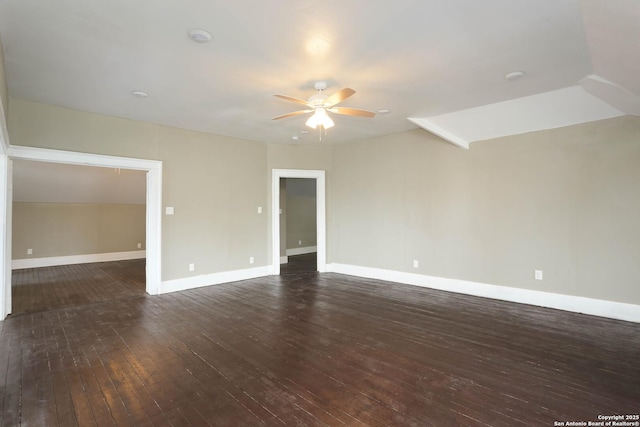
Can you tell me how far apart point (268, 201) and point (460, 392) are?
4.66 meters

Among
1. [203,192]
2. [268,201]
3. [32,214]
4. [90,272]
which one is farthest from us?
[32,214]

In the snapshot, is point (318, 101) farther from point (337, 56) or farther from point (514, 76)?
point (514, 76)

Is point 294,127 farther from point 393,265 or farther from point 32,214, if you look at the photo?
point 32,214

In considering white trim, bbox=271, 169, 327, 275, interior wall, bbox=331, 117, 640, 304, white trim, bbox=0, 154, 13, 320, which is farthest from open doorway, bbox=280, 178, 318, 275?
white trim, bbox=0, 154, 13, 320

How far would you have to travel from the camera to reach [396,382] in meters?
2.23

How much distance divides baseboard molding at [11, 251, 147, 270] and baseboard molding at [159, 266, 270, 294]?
4.58 meters

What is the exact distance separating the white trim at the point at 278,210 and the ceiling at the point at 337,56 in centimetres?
199

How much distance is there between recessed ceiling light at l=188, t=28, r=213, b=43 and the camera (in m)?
2.28

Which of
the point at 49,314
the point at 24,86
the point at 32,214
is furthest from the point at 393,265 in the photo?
the point at 32,214

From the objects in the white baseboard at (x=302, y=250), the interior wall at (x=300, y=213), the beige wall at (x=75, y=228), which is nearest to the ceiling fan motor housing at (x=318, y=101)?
the interior wall at (x=300, y=213)

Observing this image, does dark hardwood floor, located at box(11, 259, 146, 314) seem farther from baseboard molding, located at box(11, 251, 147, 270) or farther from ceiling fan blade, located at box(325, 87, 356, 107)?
ceiling fan blade, located at box(325, 87, 356, 107)

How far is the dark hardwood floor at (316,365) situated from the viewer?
→ 1902mm

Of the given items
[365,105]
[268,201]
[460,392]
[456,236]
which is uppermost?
[365,105]

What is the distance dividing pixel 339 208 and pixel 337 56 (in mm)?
3896
